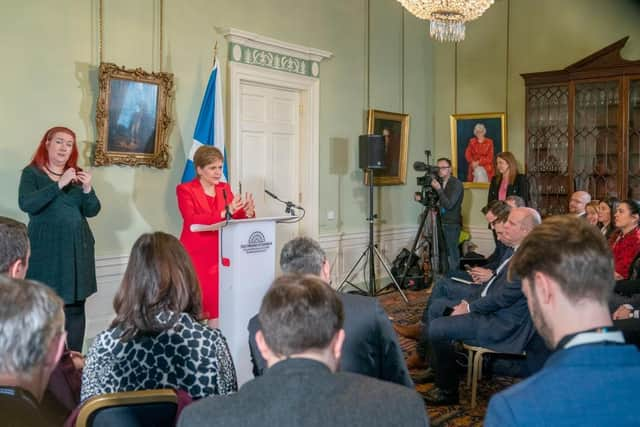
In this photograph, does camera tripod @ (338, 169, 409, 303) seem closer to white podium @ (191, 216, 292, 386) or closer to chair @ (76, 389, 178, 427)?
white podium @ (191, 216, 292, 386)

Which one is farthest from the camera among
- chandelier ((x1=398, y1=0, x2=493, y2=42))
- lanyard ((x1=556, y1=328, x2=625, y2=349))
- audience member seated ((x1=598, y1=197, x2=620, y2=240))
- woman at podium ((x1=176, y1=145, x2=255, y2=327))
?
chandelier ((x1=398, y1=0, x2=493, y2=42))

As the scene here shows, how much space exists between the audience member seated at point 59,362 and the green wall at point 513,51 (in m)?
7.20

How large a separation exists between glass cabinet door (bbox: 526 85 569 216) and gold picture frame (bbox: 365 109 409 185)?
1.60 meters

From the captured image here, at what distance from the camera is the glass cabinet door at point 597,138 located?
7359 mm

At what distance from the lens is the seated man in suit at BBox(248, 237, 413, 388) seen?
8.07ft

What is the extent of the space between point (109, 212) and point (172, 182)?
0.67 metres

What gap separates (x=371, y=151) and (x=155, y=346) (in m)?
5.40

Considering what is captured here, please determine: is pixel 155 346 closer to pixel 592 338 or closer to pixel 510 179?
pixel 592 338

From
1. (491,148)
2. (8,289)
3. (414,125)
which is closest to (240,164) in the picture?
(414,125)

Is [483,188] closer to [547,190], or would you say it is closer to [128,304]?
[547,190]

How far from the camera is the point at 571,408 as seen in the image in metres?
1.20

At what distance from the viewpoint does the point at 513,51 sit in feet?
27.4

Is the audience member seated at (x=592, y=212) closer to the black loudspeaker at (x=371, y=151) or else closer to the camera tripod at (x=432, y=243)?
the camera tripod at (x=432, y=243)

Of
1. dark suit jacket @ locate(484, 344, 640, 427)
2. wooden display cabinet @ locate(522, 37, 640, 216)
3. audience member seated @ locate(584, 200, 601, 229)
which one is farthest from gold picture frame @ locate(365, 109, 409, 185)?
dark suit jacket @ locate(484, 344, 640, 427)
